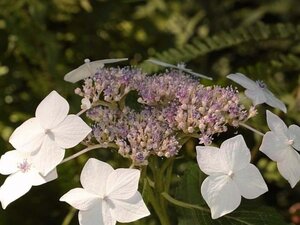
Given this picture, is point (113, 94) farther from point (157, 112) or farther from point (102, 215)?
point (102, 215)

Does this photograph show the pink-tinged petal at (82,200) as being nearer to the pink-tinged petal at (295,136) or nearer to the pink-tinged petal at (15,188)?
the pink-tinged petal at (15,188)

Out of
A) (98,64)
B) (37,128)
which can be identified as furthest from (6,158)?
(98,64)

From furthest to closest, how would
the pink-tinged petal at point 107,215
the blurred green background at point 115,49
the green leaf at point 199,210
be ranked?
the blurred green background at point 115,49, the green leaf at point 199,210, the pink-tinged petal at point 107,215

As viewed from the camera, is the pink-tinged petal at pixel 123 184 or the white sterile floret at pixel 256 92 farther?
the white sterile floret at pixel 256 92

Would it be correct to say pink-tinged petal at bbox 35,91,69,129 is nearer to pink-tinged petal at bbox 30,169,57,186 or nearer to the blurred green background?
pink-tinged petal at bbox 30,169,57,186

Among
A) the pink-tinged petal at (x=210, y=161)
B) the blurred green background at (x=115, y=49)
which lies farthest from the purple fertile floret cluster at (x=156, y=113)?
the blurred green background at (x=115, y=49)

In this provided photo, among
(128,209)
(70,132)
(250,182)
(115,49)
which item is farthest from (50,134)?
(115,49)
